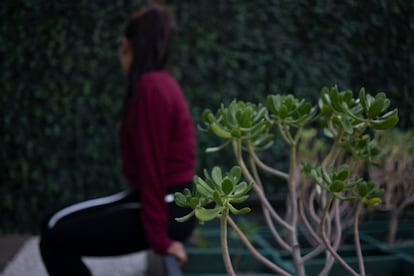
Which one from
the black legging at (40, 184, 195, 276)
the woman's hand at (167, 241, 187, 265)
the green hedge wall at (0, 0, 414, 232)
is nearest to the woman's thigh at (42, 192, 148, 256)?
the black legging at (40, 184, 195, 276)

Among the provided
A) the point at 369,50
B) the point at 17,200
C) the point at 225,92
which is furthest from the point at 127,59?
the point at 17,200

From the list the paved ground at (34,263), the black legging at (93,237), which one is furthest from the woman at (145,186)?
the paved ground at (34,263)

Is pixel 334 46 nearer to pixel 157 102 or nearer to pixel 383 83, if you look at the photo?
pixel 383 83

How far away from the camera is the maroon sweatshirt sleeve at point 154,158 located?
1879mm

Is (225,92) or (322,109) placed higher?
(322,109)

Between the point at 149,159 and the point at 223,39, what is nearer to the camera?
the point at 149,159

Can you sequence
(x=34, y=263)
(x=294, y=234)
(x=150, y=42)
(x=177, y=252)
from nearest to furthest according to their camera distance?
(x=294, y=234) < (x=177, y=252) < (x=150, y=42) < (x=34, y=263)

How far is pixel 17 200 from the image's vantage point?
12.0 ft

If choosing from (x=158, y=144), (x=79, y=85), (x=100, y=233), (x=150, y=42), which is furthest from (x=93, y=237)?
(x=79, y=85)

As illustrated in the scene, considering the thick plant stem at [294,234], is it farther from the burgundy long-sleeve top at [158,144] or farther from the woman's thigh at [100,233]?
the woman's thigh at [100,233]

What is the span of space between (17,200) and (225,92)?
5.01ft

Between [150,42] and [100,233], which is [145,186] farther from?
[150,42]

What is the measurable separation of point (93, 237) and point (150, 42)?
740mm

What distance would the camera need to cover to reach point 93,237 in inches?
76.5
